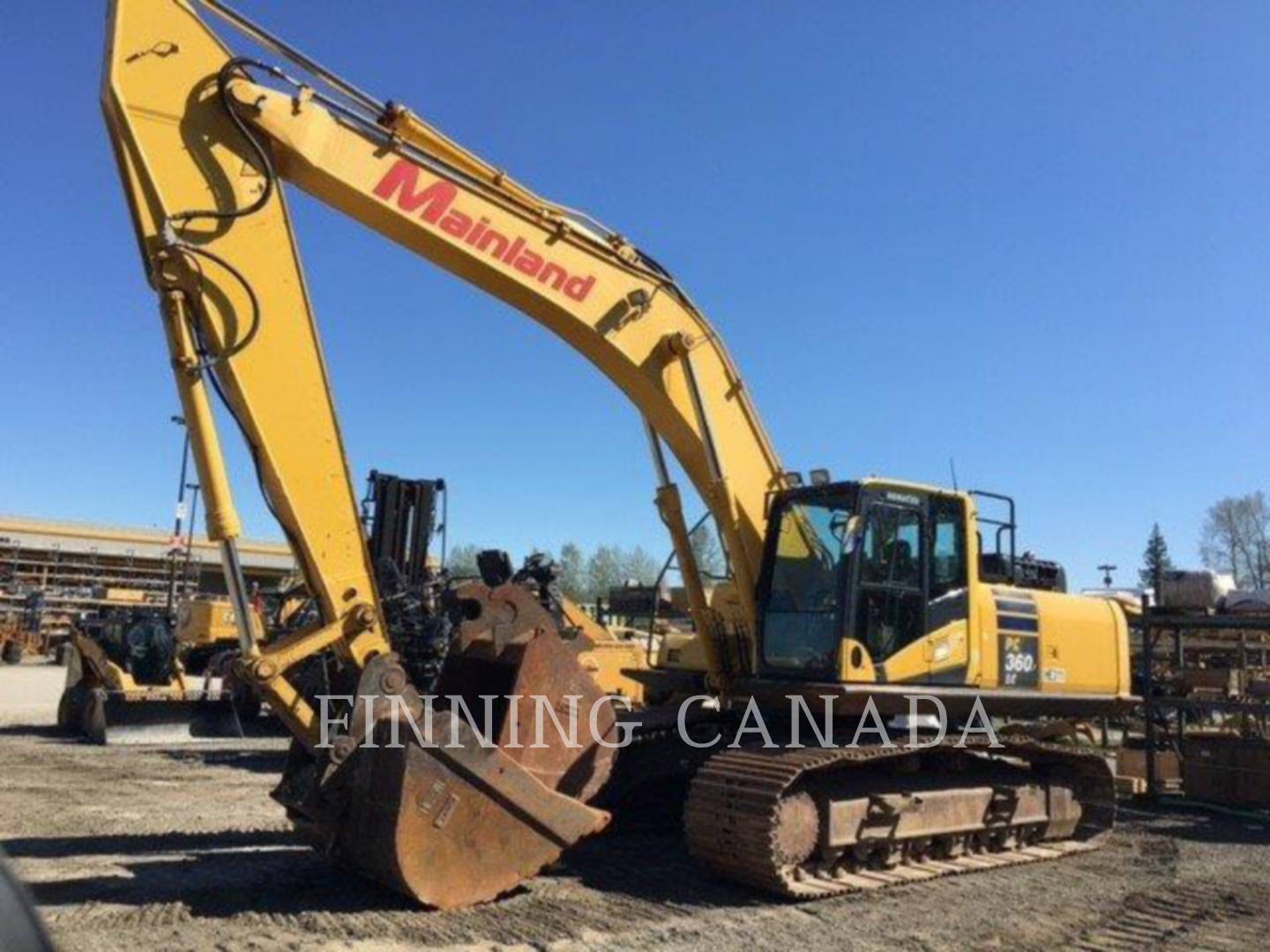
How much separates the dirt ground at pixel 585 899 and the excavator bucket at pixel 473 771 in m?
0.31

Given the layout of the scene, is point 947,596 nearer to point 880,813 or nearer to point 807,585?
point 807,585

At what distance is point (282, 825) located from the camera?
9383 millimetres

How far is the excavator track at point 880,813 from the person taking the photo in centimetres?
737

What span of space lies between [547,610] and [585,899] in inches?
72.3

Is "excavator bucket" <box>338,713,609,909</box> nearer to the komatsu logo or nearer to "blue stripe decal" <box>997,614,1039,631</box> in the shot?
the komatsu logo

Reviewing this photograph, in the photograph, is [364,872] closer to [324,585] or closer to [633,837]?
[324,585]

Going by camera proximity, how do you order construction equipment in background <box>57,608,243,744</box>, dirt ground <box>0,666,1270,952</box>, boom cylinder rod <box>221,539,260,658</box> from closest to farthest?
dirt ground <box>0,666,1270,952</box>
boom cylinder rod <box>221,539,260,658</box>
construction equipment in background <box>57,608,243,744</box>

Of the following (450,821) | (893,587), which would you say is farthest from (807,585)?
(450,821)

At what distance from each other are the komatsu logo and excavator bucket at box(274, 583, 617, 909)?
229 cm

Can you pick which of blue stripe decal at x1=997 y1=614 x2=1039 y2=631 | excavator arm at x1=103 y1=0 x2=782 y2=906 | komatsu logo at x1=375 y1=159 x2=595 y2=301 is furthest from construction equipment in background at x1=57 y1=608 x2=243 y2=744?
blue stripe decal at x1=997 y1=614 x2=1039 y2=631

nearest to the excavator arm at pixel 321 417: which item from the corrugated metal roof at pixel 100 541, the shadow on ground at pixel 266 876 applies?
the shadow on ground at pixel 266 876

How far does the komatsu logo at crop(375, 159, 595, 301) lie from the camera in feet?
→ 24.5

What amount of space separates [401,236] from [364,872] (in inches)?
158

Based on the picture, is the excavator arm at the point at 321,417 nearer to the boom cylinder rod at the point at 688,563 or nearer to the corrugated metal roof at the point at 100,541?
the boom cylinder rod at the point at 688,563
